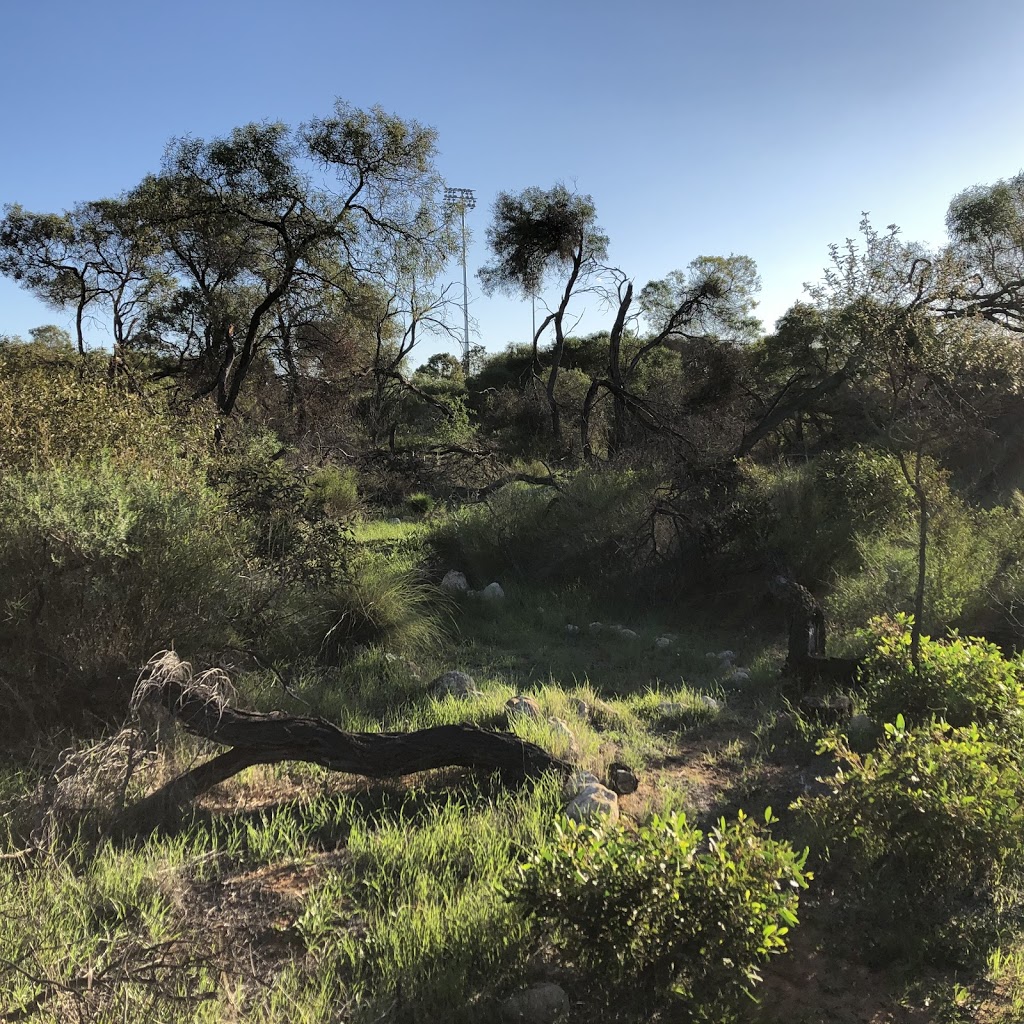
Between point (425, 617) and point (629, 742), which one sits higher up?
point (425, 617)

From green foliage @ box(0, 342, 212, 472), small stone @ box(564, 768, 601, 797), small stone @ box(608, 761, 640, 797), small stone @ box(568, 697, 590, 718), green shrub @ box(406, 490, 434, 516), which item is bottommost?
small stone @ box(608, 761, 640, 797)

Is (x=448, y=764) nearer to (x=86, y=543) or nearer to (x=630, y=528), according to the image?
(x=86, y=543)

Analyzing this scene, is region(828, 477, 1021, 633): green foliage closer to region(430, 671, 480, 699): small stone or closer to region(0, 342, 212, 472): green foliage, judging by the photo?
region(430, 671, 480, 699): small stone

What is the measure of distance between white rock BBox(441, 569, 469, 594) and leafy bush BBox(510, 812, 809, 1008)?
606 cm

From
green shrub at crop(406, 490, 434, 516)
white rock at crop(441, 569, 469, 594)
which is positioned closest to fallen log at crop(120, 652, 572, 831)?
white rock at crop(441, 569, 469, 594)

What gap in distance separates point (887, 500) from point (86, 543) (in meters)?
7.57

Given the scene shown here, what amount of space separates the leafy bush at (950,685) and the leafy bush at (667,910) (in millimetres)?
1995

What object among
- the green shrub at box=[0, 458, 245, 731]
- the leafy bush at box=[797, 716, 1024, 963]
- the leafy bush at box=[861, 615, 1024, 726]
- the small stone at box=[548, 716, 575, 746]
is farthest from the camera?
the small stone at box=[548, 716, 575, 746]

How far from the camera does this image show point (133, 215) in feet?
39.1

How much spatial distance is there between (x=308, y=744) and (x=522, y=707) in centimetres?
144

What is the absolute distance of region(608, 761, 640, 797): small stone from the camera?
11.8ft

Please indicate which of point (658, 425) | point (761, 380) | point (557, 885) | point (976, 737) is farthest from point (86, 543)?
point (761, 380)

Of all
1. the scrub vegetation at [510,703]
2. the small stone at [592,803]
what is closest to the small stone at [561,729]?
the scrub vegetation at [510,703]

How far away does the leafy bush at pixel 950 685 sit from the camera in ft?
11.5
